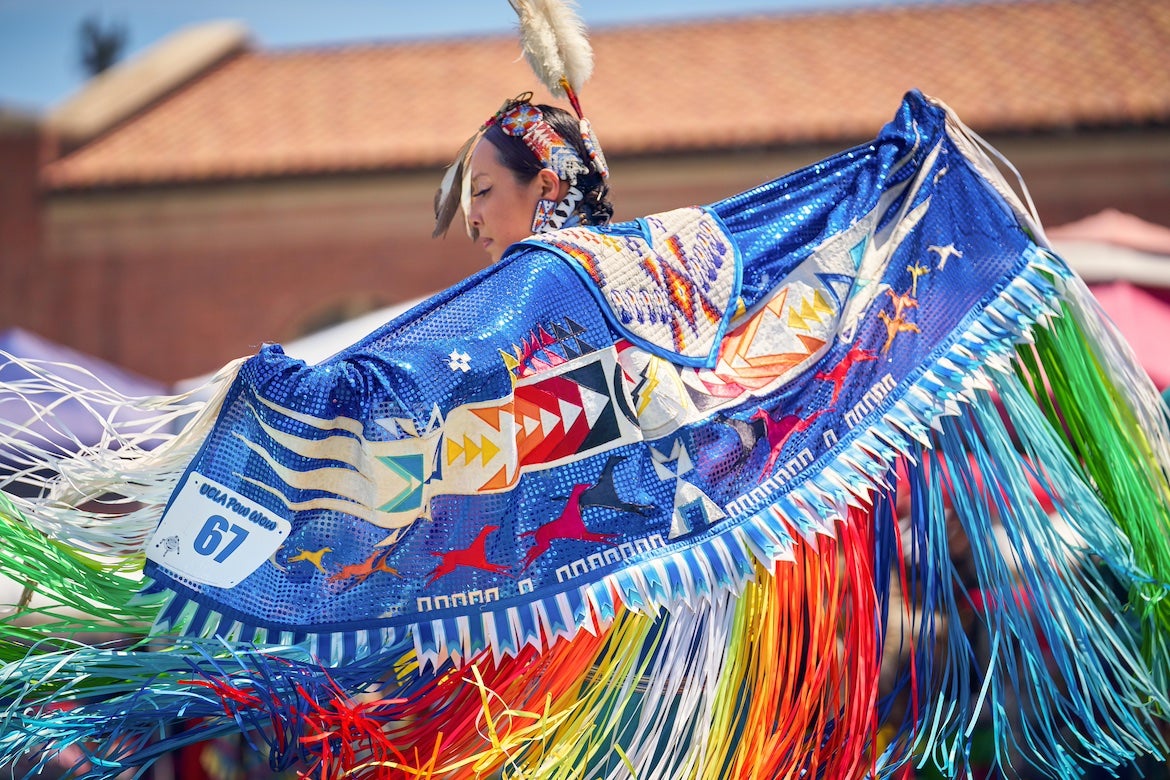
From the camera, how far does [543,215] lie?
230 centimetres

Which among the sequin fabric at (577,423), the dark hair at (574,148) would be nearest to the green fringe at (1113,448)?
the sequin fabric at (577,423)

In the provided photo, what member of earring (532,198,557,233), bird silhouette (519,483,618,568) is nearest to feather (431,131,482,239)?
earring (532,198,557,233)

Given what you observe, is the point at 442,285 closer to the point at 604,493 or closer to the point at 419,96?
the point at 419,96

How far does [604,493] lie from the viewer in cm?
198

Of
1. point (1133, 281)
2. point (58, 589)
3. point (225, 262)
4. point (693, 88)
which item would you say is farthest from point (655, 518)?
point (225, 262)

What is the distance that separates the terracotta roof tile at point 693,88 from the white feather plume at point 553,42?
9.14m

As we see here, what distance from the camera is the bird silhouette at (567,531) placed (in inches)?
75.7

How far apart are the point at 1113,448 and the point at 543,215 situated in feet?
3.91

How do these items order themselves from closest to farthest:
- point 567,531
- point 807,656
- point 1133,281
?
point 567,531
point 807,656
point 1133,281

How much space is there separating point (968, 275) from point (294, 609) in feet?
4.60

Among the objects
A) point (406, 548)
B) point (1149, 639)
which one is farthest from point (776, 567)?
point (1149, 639)

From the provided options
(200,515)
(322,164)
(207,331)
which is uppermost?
(200,515)

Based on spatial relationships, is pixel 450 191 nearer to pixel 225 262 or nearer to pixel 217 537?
pixel 217 537

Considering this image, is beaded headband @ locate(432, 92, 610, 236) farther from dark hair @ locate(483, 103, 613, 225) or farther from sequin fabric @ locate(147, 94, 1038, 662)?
sequin fabric @ locate(147, 94, 1038, 662)
